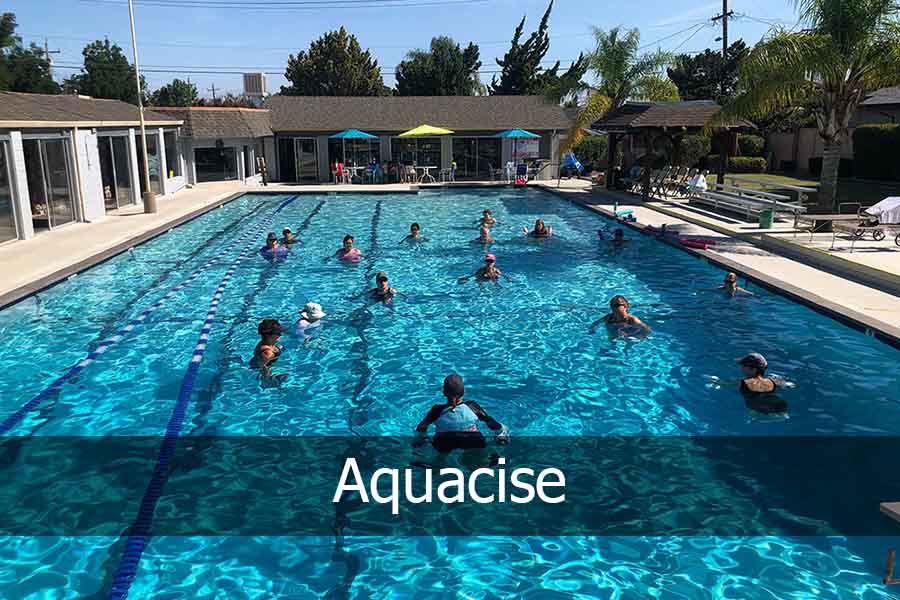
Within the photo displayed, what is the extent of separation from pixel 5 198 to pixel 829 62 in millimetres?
19411

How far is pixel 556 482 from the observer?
263 inches

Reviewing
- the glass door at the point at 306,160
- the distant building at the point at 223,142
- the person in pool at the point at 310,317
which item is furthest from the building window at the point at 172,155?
the person in pool at the point at 310,317

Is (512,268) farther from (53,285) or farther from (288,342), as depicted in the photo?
(53,285)

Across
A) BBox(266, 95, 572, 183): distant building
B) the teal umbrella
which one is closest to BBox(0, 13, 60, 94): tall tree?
BBox(266, 95, 572, 183): distant building

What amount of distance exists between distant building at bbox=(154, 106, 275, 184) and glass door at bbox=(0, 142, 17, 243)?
641 inches

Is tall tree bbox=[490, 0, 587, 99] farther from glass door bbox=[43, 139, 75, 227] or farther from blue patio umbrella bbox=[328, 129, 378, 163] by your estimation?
glass door bbox=[43, 139, 75, 227]

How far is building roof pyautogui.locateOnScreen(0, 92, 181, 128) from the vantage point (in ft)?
58.4

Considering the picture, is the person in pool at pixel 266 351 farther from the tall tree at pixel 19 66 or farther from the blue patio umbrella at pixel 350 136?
the tall tree at pixel 19 66

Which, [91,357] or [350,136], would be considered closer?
[91,357]

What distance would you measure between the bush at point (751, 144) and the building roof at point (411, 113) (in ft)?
31.9

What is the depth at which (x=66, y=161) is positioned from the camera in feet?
67.4

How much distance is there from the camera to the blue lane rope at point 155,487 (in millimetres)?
5336

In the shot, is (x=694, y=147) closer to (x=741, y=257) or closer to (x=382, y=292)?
(x=741, y=257)

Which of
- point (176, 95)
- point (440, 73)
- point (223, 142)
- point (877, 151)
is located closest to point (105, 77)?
point (176, 95)
